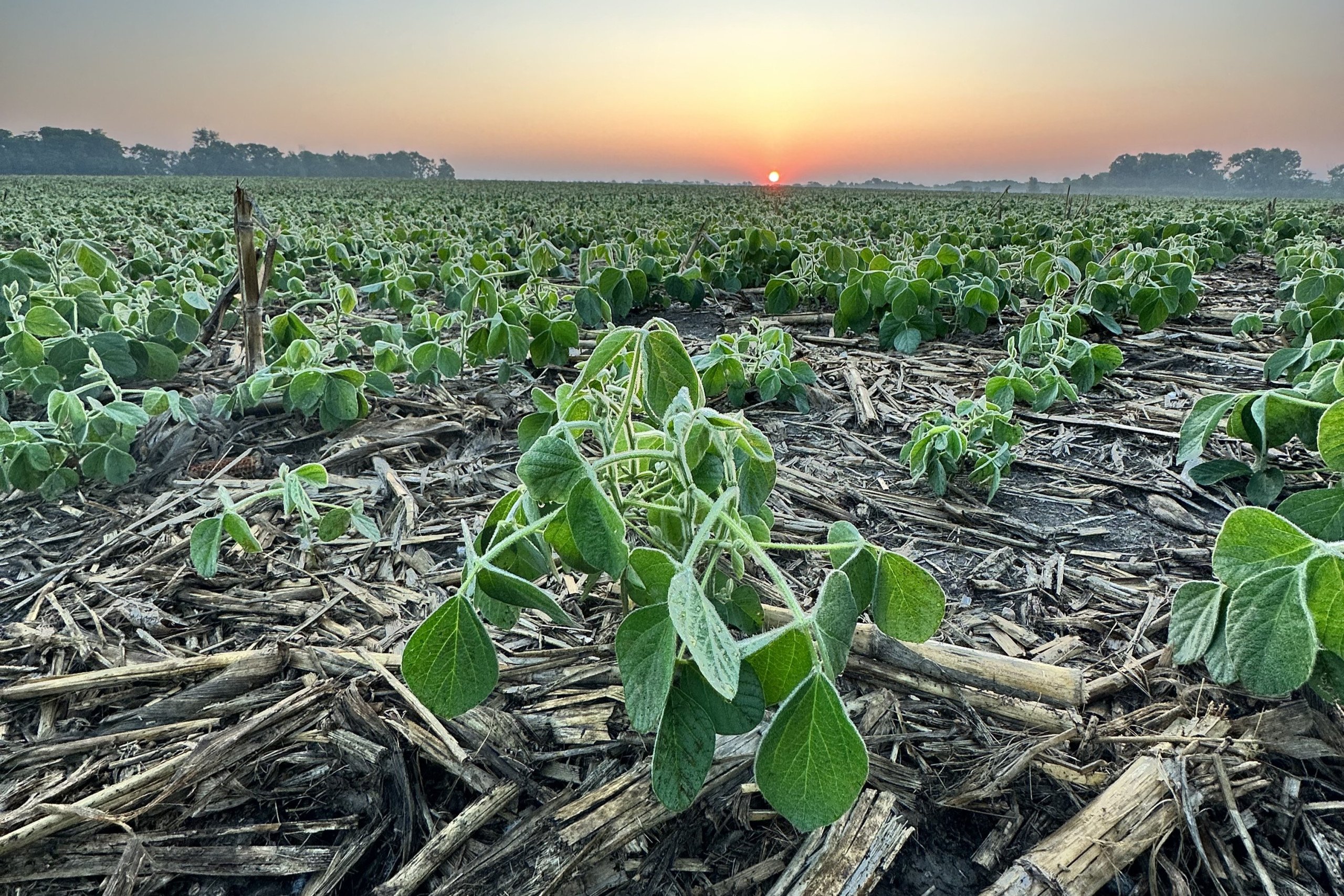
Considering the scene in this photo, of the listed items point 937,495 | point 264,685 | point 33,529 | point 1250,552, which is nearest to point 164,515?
point 33,529

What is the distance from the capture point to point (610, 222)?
14.0 m

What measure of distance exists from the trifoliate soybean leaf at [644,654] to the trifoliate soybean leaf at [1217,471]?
2035 millimetres

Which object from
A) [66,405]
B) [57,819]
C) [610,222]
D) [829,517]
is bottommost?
[57,819]

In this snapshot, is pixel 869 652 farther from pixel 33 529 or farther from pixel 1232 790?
pixel 33 529

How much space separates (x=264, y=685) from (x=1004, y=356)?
371 cm

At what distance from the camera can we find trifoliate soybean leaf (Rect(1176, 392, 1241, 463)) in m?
1.76

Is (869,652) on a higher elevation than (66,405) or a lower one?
lower

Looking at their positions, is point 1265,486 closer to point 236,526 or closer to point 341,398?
point 236,526

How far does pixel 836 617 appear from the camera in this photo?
39.3 inches

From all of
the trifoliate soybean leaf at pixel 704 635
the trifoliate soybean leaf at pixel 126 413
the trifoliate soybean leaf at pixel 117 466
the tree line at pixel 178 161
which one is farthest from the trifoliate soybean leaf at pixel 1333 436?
the tree line at pixel 178 161

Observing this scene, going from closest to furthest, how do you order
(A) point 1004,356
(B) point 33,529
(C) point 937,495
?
(B) point 33,529 < (C) point 937,495 < (A) point 1004,356

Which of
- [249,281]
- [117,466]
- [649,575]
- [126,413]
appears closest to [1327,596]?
[649,575]

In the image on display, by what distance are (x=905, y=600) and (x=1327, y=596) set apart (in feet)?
1.89

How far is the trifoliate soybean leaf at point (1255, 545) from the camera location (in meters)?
1.11
